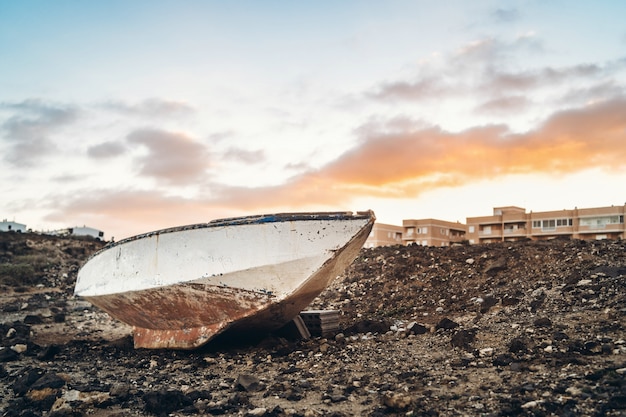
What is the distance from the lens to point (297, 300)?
6.36 meters

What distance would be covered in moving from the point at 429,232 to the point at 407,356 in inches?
1886

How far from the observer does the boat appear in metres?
5.93

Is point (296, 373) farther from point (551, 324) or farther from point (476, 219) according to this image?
point (476, 219)

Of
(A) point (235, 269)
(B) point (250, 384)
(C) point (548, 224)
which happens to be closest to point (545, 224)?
(C) point (548, 224)

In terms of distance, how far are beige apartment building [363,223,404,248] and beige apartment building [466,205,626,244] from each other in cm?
804

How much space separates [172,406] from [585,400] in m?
3.25

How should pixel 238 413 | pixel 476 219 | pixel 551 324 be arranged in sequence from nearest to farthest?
pixel 238 413, pixel 551 324, pixel 476 219

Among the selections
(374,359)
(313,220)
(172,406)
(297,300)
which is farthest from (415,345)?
(172,406)

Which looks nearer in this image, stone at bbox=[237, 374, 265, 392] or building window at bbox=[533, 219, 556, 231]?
stone at bbox=[237, 374, 265, 392]

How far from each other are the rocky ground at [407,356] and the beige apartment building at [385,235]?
134 feet

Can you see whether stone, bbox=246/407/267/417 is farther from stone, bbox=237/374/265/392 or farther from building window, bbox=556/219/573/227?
building window, bbox=556/219/573/227

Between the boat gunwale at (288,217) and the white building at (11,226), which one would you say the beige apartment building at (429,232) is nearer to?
the white building at (11,226)

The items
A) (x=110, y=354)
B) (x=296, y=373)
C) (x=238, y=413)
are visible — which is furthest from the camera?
(x=110, y=354)

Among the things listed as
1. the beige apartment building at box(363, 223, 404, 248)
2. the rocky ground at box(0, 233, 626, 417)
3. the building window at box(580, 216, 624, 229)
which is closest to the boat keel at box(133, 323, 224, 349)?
the rocky ground at box(0, 233, 626, 417)
